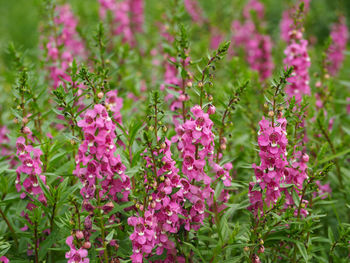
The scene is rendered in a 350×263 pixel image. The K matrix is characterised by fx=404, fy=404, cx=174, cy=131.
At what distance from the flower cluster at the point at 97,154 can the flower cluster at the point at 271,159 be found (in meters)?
0.93

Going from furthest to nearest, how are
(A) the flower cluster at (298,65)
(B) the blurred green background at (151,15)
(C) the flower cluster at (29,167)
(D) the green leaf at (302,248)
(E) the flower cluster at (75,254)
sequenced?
(B) the blurred green background at (151,15), (A) the flower cluster at (298,65), (C) the flower cluster at (29,167), (D) the green leaf at (302,248), (E) the flower cluster at (75,254)

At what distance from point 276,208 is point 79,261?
4.38 ft

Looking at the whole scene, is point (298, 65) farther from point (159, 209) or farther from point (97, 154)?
point (97, 154)

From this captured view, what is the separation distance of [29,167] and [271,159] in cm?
172

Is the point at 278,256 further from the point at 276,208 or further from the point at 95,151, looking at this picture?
the point at 95,151

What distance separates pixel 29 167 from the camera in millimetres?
2941

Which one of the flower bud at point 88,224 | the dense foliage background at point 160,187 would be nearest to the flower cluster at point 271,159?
the dense foliage background at point 160,187

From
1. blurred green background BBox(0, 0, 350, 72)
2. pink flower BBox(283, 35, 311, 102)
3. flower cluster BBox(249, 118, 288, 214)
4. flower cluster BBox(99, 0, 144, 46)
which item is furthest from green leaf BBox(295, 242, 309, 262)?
flower cluster BBox(99, 0, 144, 46)

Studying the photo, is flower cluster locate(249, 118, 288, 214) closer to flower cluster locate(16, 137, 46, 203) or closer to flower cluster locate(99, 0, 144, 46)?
flower cluster locate(16, 137, 46, 203)

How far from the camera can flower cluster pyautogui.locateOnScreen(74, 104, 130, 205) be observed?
2529 mm

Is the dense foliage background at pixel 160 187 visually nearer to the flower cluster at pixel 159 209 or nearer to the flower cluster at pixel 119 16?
the flower cluster at pixel 159 209

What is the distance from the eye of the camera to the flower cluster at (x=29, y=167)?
293cm

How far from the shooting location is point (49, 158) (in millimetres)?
3404

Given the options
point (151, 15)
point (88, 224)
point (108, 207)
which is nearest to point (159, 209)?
point (108, 207)
